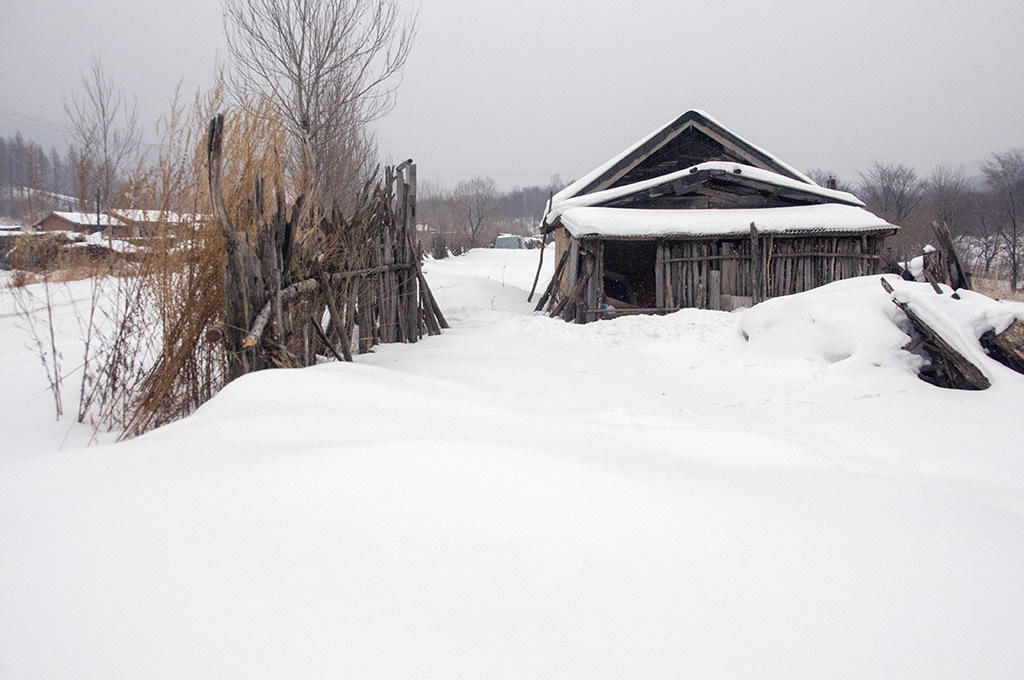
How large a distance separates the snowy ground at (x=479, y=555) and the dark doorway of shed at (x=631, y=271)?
12105 millimetres

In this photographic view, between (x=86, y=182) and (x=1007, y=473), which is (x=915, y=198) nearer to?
(x=1007, y=473)

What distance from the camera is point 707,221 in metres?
12.1

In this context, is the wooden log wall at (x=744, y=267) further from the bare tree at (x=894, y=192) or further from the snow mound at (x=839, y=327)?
the bare tree at (x=894, y=192)

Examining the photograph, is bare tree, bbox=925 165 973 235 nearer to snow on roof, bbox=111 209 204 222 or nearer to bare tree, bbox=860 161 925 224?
bare tree, bbox=860 161 925 224

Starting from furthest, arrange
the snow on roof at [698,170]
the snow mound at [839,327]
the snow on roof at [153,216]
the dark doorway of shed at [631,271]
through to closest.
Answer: the dark doorway of shed at [631,271], the snow on roof at [698,170], the snow mound at [839,327], the snow on roof at [153,216]

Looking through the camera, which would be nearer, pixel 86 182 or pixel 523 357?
pixel 86 182

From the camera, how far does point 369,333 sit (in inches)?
302

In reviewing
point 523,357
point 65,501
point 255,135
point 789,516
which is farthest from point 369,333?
point 789,516

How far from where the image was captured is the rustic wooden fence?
4.30 meters

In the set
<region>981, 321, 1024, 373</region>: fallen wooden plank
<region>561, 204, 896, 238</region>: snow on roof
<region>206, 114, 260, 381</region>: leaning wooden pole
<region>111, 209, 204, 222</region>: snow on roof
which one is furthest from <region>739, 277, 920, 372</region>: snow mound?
<region>111, 209, 204, 222</region>: snow on roof

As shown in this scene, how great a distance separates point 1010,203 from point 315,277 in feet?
127

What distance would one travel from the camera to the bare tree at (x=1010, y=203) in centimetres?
2914

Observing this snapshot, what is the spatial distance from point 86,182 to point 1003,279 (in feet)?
125

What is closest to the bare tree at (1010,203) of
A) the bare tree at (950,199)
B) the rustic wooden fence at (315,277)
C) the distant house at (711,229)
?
the bare tree at (950,199)
